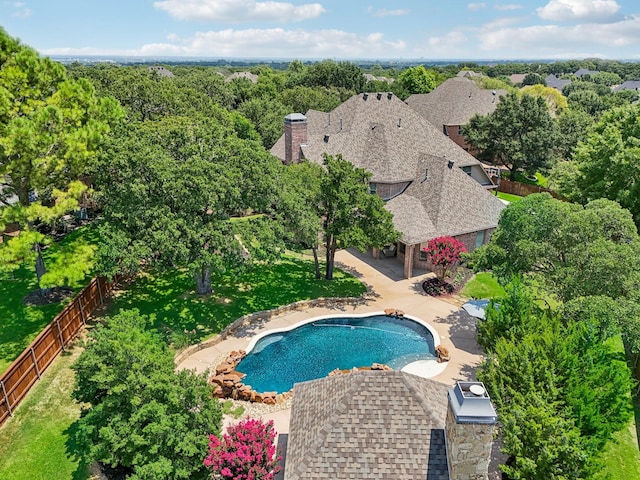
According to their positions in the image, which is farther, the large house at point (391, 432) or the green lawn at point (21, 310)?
the green lawn at point (21, 310)

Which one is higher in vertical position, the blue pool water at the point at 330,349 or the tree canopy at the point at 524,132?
the tree canopy at the point at 524,132

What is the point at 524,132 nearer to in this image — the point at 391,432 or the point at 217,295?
the point at 217,295

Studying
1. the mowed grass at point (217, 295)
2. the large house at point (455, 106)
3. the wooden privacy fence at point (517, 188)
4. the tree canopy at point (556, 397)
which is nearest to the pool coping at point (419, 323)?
the mowed grass at point (217, 295)

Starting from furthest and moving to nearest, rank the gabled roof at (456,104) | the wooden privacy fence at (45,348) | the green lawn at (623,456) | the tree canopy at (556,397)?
the gabled roof at (456,104), the wooden privacy fence at (45,348), the green lawn at (623,456), the tree canopy at (556,397)

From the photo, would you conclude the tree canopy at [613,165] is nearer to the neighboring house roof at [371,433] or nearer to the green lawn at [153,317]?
the green lawn at [153,317]

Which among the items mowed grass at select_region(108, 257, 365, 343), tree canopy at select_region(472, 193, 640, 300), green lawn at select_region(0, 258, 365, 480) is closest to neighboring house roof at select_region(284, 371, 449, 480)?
green lawn at select_region(0, 258, 365, 480)

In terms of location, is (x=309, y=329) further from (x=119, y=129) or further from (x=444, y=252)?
(x=119, y=129)

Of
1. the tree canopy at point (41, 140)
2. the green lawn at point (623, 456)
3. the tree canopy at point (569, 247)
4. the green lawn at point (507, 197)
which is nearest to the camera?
the green lawn at point (623, 456)
